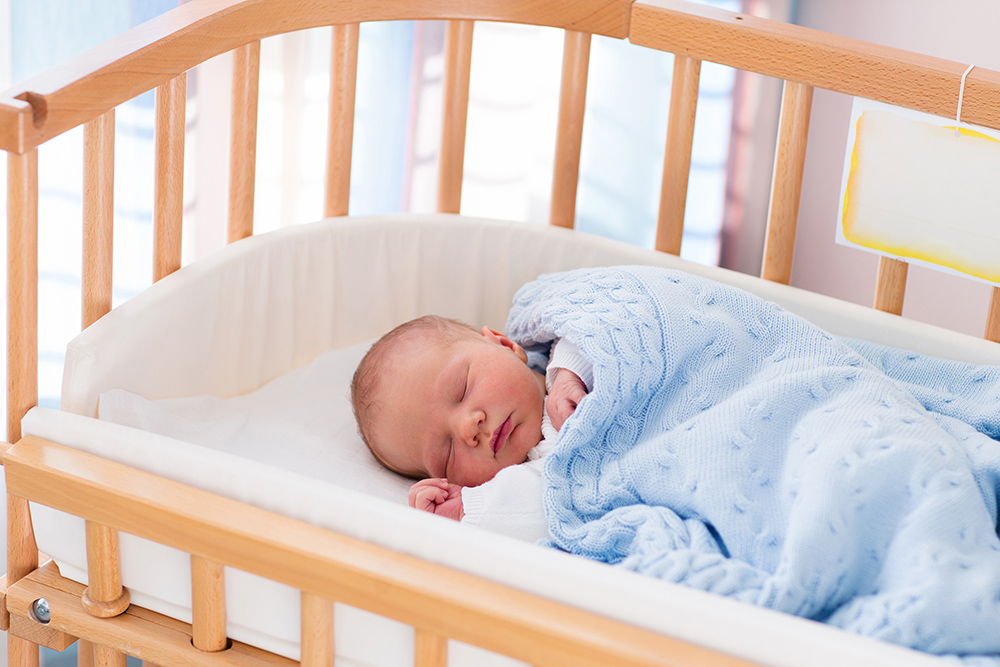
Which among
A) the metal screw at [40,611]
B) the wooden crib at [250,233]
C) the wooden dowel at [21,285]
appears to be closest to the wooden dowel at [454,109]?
the wooden crib at [250,233]

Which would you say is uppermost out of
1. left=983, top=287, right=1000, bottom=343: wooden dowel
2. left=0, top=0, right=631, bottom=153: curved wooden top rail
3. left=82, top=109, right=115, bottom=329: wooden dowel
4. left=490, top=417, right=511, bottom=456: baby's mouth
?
left=0, top=0, right=631, bottom=153: curved wooden top rail

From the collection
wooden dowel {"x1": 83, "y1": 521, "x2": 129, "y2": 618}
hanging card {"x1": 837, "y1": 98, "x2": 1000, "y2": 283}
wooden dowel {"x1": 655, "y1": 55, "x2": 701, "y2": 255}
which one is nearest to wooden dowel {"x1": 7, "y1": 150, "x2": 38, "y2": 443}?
wooden dowel {"x1": 83, "y1": 521, "x2": 129, "y2": 618}

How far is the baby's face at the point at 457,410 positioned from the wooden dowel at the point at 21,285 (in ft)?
1.07

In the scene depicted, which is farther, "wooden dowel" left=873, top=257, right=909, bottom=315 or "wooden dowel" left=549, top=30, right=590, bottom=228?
"wooden dowel" left=549, top=30, right=590, bottom=228

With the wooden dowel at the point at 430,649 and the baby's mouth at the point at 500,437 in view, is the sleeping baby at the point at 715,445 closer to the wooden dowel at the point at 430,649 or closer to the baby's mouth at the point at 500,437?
the baby's mouth at the point at 500,437

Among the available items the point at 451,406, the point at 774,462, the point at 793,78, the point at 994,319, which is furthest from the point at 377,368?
the point at 994,319

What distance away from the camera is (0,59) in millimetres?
1169

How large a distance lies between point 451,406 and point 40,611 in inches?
15.7

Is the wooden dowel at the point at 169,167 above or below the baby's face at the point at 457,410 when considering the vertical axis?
above

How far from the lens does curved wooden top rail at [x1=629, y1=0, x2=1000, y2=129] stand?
0.95m

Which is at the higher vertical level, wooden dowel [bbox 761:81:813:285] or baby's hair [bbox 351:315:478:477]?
wooden dowel [bbox 761:81:813:285]

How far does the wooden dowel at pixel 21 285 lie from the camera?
0.74 meters

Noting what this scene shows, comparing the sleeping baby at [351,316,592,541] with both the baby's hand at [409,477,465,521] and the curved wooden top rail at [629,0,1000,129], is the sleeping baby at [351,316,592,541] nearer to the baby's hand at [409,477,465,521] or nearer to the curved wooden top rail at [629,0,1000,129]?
the baby's hand at [409,477,465,521]

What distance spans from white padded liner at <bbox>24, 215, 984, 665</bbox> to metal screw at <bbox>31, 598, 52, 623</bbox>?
4cm
